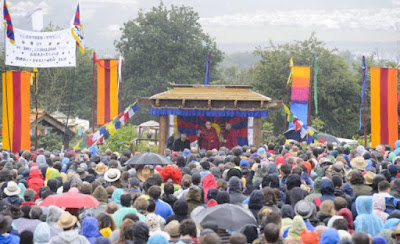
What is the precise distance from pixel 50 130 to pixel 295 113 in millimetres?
13252

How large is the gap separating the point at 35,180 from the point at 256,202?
14.4 feet

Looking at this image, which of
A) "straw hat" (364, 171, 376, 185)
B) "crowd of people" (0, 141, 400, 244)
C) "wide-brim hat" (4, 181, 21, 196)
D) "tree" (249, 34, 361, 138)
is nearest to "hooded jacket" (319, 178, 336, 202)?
"crowd of people" (0, 141, 400, 244)

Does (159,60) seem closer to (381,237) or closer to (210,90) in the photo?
(210,90)

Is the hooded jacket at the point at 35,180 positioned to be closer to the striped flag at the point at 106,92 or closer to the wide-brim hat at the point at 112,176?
the wide-brim hat at the point at 112,176

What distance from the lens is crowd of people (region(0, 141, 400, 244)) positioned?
26.7 ft

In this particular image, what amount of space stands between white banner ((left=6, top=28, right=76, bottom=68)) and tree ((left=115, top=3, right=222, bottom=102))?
3574 centimetres

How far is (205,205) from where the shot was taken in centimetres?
1055

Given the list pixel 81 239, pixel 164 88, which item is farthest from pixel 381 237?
pixel 164 88

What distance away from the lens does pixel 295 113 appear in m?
25.8

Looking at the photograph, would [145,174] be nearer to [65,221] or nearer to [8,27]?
[65,221]

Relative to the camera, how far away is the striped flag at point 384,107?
2245 centimetres

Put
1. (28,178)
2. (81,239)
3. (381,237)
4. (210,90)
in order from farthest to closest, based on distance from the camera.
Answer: (210,90), (28,178), (81,239), (381,237)

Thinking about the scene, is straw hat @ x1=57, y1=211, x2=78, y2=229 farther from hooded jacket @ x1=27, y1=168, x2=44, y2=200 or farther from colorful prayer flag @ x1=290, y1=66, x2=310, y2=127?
colorful prayer flag @ x1=290, y1=66, x2=310, y2=127

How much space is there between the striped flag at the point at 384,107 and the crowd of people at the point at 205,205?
7.82m
